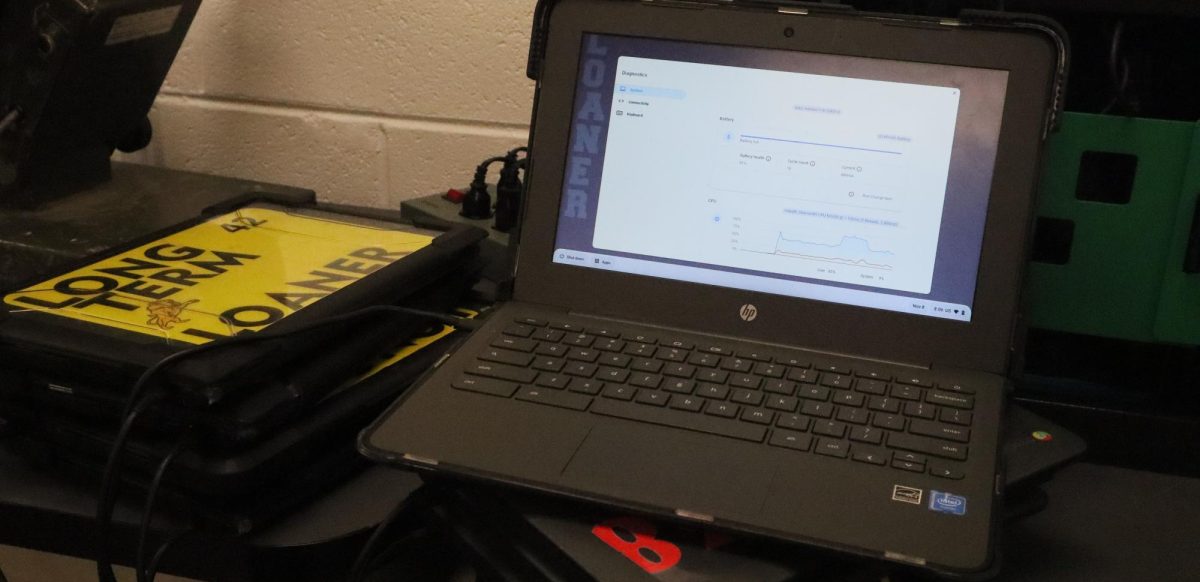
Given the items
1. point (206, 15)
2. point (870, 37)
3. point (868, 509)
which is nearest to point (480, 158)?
point (206, 15)

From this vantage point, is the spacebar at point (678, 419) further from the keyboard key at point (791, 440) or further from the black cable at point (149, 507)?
the black cable at point (149, 507)

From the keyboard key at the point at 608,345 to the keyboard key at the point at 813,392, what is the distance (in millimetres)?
111

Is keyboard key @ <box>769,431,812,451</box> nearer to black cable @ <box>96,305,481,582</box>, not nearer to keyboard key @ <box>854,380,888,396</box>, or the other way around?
keyboard key @ <box>854,380,888,396</box>

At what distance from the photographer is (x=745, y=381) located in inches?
23.9

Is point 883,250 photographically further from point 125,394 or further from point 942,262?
point 125,394

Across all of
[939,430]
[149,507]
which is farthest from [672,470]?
[149,507]

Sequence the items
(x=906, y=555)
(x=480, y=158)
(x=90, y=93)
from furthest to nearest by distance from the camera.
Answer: (x=480, y=158) → (x=90, y=93) → (x=906, y=555)

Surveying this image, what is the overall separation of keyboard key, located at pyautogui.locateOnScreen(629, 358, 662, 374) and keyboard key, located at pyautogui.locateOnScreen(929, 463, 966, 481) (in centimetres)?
16

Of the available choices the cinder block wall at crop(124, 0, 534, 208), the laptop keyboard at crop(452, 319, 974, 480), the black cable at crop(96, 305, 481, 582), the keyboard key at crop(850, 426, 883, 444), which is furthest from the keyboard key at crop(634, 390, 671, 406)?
the cinder block wall at crop(124, 0, 534, 208)

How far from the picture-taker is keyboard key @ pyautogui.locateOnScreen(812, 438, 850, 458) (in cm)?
55

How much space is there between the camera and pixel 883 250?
0.63m

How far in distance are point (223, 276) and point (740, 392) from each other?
0.35 metres

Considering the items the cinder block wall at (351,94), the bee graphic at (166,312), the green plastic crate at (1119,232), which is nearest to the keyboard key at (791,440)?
the green plastic crate at (1119,232)

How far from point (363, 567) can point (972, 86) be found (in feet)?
1.45
